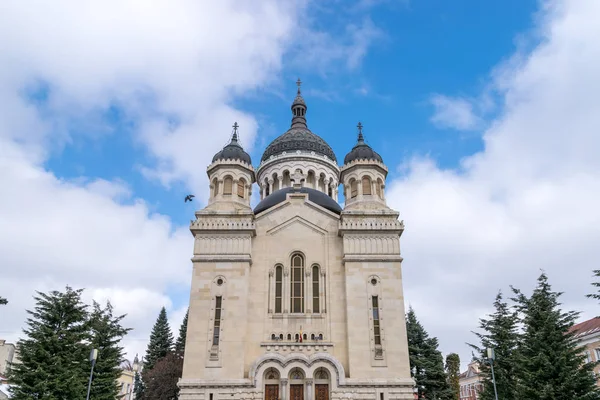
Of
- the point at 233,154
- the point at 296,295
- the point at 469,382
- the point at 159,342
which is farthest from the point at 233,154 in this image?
the point at 469,382

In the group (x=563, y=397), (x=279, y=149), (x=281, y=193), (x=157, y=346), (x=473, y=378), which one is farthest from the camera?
(x=473, y=378)

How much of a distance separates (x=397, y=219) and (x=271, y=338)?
30.2 feet

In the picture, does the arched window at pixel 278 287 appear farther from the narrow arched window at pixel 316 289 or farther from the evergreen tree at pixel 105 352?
the evergreen tree at pixel 105 352

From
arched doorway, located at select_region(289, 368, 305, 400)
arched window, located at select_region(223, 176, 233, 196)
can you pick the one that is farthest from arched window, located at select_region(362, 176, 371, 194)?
arched doorway, located at select_region(289, 368, 305, 400)

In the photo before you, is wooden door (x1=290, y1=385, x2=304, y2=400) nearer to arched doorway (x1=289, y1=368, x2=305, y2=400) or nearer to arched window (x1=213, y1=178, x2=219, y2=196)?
A: arched doorway (x1=289, y1=368, x2=305, y2=400)

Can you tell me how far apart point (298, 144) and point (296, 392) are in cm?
2088

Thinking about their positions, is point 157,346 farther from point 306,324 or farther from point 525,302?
point 525,302

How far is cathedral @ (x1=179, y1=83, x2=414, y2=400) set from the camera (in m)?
23.7

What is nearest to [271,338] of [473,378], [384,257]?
[384,257]

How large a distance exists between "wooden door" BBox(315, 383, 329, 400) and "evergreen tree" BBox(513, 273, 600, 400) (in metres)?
8.54

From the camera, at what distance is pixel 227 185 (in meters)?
28.7

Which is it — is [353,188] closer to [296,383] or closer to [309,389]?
[296,383]

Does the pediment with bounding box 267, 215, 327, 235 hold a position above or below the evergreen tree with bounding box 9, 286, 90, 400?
above

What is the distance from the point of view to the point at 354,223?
26875 millimetres
